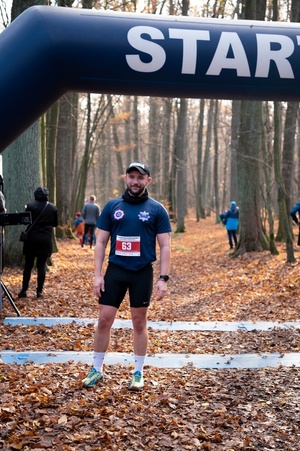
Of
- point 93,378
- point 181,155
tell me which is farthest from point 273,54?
point 181,155

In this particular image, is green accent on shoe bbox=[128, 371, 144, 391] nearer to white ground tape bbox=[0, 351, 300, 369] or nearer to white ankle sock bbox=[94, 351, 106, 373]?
white ankle sock bbox=[94, 351, 106, 373]

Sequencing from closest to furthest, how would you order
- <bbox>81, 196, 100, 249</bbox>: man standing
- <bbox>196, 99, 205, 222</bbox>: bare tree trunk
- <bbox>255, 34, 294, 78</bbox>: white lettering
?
1. <bbox>255, 34, 294, 78</bbox>: white lettering
2. <bbox>81, 196, 100, 249</bbox>: man standing
3. <bbox>196, 99, 205, 222</bbox>: bare tree trunk

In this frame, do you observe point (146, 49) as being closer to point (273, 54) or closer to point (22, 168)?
point (273, 54)

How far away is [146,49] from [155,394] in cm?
313

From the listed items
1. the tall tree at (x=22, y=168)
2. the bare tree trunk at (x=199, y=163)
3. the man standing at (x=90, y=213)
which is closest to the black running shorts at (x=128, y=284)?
the tall tree at (x=22, y=168)

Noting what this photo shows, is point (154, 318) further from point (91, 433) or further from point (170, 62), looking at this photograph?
point (170, 62)

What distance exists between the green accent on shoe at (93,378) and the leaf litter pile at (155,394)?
0.21 ft

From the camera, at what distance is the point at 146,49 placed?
13.8 feet

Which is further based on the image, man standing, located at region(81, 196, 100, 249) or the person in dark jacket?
man standing, located at region(81, 196, 100, 249)

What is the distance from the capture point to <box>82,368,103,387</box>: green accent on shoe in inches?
200

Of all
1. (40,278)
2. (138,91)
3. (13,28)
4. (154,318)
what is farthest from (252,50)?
(40,278)

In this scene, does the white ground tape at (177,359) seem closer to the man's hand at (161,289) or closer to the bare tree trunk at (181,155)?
the man's hand at (161,289)

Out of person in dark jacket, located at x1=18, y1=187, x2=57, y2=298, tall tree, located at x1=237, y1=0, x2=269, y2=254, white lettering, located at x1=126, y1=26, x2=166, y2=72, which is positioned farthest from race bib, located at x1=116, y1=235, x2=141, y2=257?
tall tree, located at x1=237, y1=0, x2=269, y2=254

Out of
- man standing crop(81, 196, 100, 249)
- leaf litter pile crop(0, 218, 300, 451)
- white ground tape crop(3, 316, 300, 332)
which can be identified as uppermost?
man standing crop(81, 196, 100, 249)
